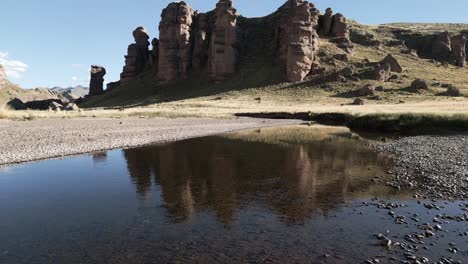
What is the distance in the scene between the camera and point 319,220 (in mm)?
14859

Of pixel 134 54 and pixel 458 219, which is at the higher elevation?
pixel 134 54

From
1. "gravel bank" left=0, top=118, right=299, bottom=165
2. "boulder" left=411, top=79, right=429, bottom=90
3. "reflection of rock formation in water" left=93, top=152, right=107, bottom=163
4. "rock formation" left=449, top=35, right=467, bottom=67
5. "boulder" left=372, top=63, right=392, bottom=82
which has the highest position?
"rock formation" left=449, top=35, right=467, bottom=67

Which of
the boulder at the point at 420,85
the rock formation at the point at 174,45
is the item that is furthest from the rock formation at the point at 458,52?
the rock formation at the point at 174,45

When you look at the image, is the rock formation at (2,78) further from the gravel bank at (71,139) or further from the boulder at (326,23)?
the gravel bank at (71,139)

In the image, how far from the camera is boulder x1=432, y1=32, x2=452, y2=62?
141750mm

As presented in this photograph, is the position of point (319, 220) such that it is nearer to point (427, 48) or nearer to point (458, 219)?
point (458, 219)

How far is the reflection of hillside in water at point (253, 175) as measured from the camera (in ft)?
55.9

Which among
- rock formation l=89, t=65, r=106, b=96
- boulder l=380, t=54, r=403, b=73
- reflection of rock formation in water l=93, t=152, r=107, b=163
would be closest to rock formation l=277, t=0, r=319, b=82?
boulder l=380, t=54, r=403, b=73

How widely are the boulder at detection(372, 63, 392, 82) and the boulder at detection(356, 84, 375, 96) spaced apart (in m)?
11.8

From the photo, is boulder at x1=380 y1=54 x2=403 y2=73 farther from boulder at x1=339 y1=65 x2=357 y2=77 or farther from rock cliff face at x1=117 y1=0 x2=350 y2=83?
rock cliff face at x1=117 y1=0 x2=350 y2=83

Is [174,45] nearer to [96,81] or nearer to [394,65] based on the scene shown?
[96,81]

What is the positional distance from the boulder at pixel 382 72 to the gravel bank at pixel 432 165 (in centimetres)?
7971

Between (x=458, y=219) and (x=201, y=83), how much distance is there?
13023cm

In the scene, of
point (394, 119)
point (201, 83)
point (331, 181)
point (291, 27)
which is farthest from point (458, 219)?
point (201, 83)
